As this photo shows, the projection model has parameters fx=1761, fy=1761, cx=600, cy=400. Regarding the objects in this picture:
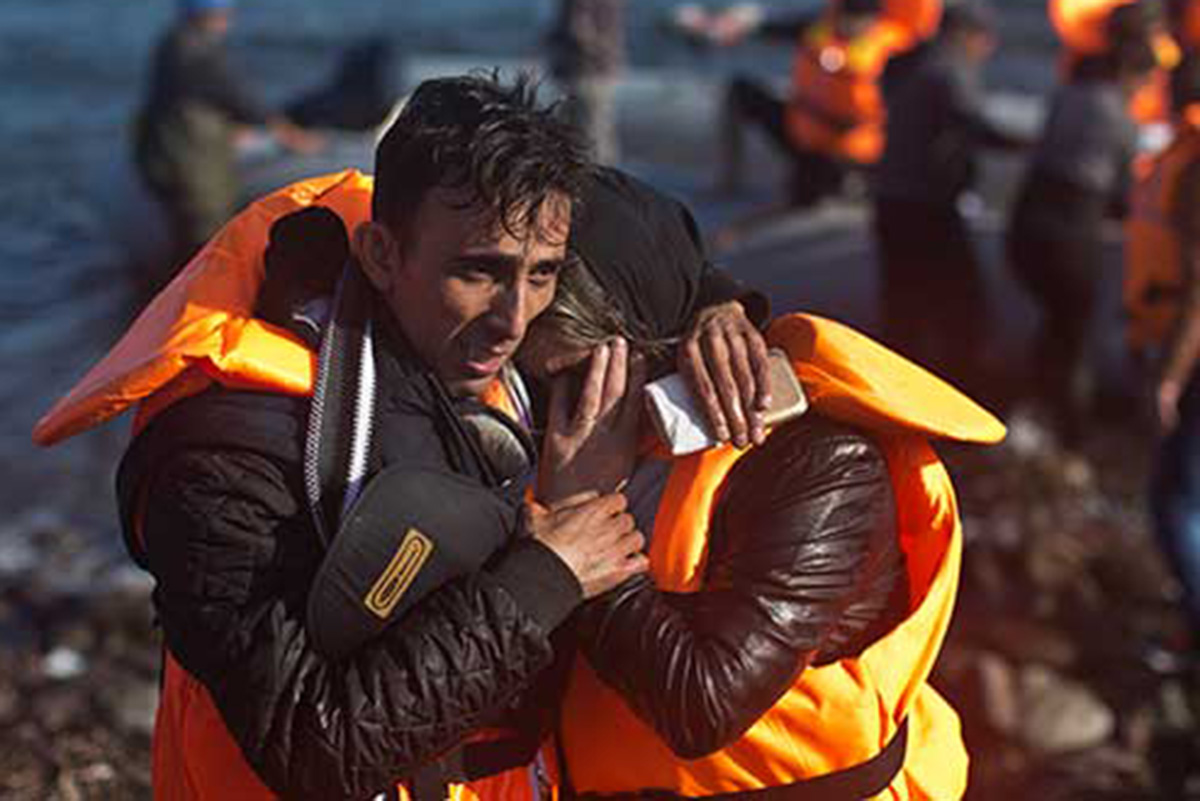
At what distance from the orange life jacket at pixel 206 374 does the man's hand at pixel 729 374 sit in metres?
0.26

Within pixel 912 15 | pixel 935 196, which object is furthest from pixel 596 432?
pixel 912 15

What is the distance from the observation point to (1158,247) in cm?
557

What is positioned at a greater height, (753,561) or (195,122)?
(753,561)

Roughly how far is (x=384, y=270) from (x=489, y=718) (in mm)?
588

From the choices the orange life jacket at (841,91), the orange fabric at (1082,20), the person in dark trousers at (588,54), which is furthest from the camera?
the person in dark trousers at (588,54)

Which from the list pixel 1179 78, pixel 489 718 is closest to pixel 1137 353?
pixel 1179 78

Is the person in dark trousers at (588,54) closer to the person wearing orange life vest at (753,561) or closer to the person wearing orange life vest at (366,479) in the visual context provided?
the person wearing orange life vest at (753,561)

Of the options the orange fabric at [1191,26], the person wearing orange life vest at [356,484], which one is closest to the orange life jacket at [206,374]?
the person wearing orange life vest at [356,484]

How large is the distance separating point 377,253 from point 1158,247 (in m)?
3.93

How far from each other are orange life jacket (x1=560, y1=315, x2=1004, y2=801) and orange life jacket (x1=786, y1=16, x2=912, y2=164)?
20.5 ft

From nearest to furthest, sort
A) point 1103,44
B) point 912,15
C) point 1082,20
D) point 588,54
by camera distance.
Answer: point 1103,44, point 1082,20, point 912,15, point 588,54

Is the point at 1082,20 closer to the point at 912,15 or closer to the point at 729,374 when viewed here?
the point at 912,15

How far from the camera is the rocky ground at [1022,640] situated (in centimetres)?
557

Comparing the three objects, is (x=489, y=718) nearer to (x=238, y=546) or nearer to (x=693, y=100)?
(x=238, y=546)
